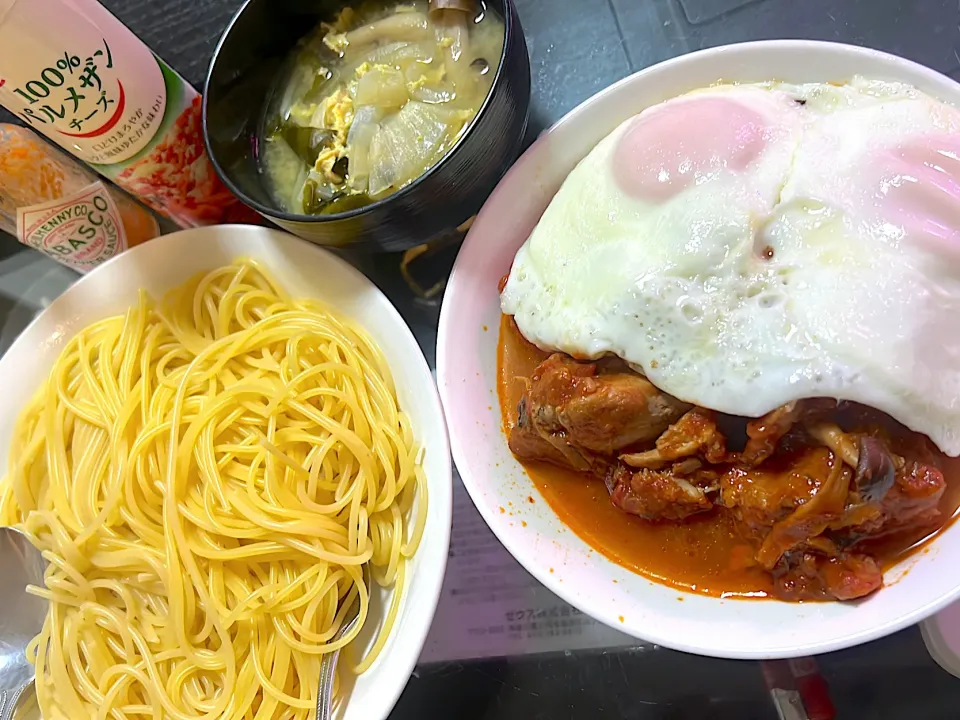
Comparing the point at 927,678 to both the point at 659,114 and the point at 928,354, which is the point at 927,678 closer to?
the point at 928,354

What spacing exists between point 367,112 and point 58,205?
0.81 m

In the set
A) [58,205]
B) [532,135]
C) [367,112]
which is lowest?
[532,135]

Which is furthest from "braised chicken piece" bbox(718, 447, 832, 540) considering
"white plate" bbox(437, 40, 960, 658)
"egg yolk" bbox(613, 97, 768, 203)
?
"egg yolk" bbox(613, 97, 768, 203)

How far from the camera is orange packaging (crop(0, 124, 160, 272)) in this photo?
186 centimetres

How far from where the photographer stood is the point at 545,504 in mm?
1831

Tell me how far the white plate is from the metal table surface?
0.38 meters

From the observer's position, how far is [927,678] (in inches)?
76.9

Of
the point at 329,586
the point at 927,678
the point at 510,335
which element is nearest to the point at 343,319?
the point at 510,335

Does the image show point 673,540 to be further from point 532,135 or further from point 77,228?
point 77,228

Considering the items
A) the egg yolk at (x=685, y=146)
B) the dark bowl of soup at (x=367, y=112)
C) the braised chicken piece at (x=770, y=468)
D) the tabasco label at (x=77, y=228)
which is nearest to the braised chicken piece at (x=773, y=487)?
the braised chicken piece at (x=770, y=468)

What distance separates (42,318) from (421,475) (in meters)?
1.14

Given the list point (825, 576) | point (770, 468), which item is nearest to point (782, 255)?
point (770, 468)

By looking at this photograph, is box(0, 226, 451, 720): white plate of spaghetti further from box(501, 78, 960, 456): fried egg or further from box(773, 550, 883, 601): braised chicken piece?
box(773, 550, 883, 601): braised chicken piece

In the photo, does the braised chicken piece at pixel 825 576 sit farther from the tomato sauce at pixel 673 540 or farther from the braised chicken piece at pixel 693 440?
the braised chicken piece at pixel 693 440
